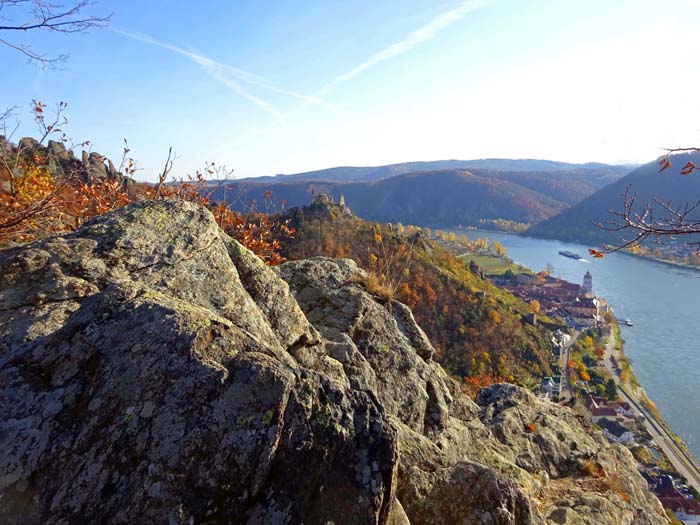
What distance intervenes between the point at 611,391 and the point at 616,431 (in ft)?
29.6

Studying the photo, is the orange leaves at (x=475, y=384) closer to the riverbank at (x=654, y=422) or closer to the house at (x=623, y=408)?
the riverbank at (x=654, y=422)

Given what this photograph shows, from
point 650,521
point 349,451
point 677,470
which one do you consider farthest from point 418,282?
point 349,451

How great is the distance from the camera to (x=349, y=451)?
8.48 feet

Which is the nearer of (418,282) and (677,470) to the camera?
(677,470)

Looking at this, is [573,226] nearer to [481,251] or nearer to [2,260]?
[481,251]

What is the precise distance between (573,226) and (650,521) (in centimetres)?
17980

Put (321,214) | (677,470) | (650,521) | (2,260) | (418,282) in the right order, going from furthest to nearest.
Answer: (321,214)
(418,282)
(677,470)
(650,521)
(2,260)

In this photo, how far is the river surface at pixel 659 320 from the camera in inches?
1674

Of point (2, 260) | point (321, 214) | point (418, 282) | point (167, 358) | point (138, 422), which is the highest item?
point (2, 260)

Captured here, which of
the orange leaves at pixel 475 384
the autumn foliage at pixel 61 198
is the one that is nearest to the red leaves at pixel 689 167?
the autumn foliage at pixel 61 198

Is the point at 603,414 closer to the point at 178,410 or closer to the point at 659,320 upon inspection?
the point at 659,320

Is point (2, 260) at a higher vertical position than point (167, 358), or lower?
higher

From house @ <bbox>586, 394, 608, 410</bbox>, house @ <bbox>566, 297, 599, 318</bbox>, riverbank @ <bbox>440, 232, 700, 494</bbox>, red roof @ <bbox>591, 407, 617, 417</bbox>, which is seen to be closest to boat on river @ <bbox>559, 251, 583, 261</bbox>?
riverbank @ <bbox>440, 232, 700, 494</bbox>

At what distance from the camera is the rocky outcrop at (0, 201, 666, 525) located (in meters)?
2.17
